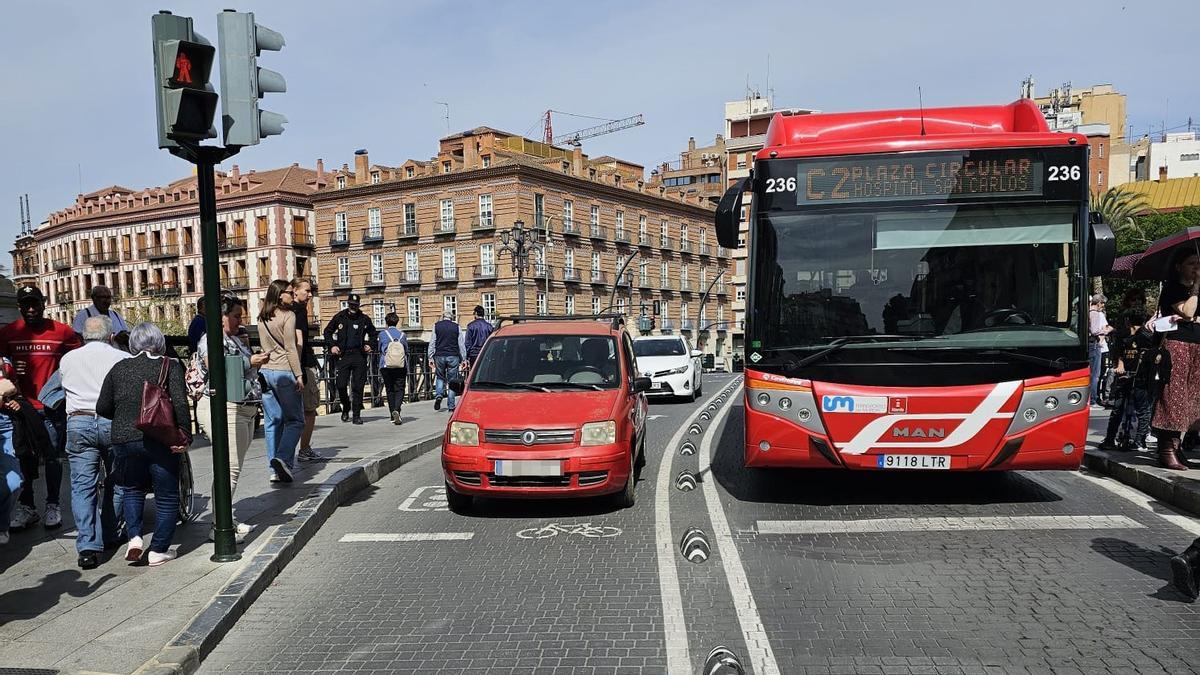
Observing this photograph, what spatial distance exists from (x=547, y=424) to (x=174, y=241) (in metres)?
79.0

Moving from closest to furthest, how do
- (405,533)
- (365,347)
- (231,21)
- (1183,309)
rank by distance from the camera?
(231,21), (405,533), (1183,309), (365,347)

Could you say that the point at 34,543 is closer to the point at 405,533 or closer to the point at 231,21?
the point at 405,533

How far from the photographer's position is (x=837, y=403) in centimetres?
743

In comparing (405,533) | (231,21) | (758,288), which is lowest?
(405,533)

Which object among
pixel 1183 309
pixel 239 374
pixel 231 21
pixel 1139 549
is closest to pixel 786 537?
pixel 1139 549

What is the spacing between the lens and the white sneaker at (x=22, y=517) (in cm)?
702

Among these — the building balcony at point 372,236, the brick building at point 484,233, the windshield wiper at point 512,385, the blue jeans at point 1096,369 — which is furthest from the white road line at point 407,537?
the building balcony at point 372,236

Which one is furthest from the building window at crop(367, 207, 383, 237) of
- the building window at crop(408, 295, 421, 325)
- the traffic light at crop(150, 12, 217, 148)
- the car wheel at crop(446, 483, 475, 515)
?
the traffic light at crop(150, 12, 217, 148)

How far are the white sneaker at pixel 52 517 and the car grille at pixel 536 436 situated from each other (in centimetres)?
345

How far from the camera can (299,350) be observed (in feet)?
30.3

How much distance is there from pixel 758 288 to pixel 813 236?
0.64 meters

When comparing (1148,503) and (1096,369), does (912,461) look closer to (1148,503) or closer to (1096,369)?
(1148,503)

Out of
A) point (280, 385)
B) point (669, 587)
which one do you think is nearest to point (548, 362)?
point (280, 385)

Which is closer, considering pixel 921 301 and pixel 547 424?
pixel 921 301
